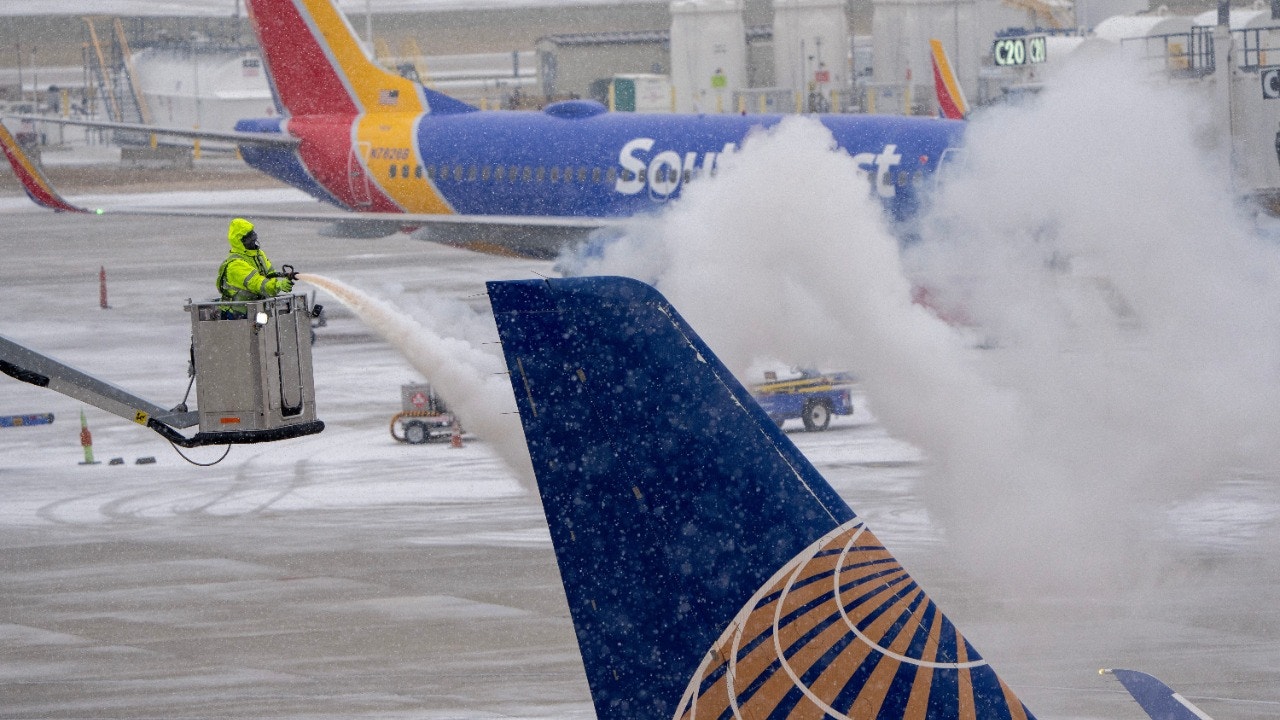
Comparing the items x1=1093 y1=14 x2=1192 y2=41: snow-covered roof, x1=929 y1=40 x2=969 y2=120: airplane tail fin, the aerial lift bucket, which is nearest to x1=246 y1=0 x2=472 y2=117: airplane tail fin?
x1=929 y1=40 x2=969 y2=120: airplane tail fin

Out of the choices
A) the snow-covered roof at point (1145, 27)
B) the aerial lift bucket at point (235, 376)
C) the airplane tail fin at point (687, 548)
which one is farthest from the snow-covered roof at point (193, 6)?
the airplane tail fin at point (687, 548)

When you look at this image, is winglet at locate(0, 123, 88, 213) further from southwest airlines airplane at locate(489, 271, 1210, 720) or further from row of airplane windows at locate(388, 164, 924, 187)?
southwest airlines airplane at locate(489, 271, 1210, 720)

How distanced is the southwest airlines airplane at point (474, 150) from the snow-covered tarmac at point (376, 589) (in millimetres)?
6864

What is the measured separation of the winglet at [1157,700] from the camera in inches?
343

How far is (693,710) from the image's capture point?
755 cm

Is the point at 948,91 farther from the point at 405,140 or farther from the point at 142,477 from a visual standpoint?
the point at 142,477

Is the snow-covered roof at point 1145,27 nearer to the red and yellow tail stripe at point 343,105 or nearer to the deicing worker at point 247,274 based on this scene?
the red and yellow tail stripe at point 343,105

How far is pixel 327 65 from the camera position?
42.5m

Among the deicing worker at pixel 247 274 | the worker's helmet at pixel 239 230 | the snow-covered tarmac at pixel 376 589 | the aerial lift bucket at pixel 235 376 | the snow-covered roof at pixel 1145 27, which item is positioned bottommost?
the snow-covered tarmac at pixel 376 589

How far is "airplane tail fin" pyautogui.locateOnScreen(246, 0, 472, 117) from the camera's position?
42000mm

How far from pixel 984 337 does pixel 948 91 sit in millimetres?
34095

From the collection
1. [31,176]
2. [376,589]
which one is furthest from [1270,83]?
[31,176]

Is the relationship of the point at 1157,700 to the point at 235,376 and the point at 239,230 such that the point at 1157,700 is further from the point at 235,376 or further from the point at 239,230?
the point at 239,230

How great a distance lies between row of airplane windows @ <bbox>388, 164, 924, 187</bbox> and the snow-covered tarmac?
8124mm
